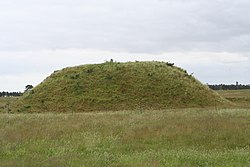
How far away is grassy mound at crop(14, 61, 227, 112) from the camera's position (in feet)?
142

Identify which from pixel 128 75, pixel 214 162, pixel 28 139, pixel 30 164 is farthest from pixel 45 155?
pixel 128 75

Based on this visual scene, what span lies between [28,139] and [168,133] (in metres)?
6.53

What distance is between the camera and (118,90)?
45969mm

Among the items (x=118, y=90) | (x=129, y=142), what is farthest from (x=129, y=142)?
(x=118, y=90)

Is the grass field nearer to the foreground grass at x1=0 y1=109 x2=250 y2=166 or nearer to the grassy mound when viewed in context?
the foreground grass at x1=0 y1=109 x2=250 y2=166

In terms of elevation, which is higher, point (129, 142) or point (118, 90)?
point (118, 90)

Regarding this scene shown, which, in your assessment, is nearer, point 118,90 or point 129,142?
point 129,142

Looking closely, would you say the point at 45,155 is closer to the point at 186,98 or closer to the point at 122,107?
the point at 122,107

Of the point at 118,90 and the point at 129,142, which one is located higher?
the point at 118,90

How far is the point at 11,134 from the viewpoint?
20.5 metres

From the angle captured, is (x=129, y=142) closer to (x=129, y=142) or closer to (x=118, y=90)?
(x=129, y=142)

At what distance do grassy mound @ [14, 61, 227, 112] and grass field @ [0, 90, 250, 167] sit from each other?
17162mm

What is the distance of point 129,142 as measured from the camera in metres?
18.0

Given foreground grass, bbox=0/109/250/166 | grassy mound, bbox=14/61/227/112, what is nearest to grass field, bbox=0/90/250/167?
foreground grass, bbox=0/109/250/166
